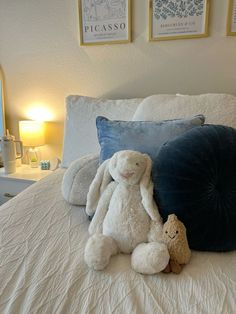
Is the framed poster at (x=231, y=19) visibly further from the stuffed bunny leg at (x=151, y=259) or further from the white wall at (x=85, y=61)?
the stuffed bunny leg at (x=151, y=259)

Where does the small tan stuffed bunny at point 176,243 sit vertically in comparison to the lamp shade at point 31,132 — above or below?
below

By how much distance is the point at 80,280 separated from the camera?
686 millimetres

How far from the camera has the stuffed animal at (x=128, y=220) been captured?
2.40 ft

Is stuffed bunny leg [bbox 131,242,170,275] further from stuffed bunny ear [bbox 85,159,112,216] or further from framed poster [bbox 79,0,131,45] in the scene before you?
framed poster [bbox 79,0,131,45]

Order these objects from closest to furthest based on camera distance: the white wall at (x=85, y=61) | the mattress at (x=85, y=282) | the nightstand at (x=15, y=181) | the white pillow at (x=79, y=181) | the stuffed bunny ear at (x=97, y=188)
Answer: the mattress at (x=85, y=282)
the stuffed bunny ear at (x=97, y=188)
the white pillow at (x=79, y=181)
the white wall at (x=85, y=61)
the nightstand at (x=15, y=181)

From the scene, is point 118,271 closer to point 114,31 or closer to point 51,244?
point 51,244

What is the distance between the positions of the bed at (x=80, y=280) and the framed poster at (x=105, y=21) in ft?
4.06

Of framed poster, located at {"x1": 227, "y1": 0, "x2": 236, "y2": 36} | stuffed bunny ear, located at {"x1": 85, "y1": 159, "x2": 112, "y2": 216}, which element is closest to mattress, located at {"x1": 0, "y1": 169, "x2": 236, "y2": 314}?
stuffed bunny ear, located at {"x1": 85, "y1": 159, "x2": 112, "y2": 216}

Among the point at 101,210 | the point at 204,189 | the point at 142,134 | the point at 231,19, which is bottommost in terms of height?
the point at 101,210

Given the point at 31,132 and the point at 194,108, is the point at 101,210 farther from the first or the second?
the point at 31,132

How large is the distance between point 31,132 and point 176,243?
1.39 m

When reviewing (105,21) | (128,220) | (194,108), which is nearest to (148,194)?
(128,220)

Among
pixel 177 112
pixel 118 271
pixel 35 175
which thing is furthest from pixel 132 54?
pixel 118 271

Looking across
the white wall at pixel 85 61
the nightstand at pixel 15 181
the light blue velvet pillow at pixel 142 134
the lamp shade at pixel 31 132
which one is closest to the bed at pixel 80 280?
the light blue velvet pillow at pixel 142 134
